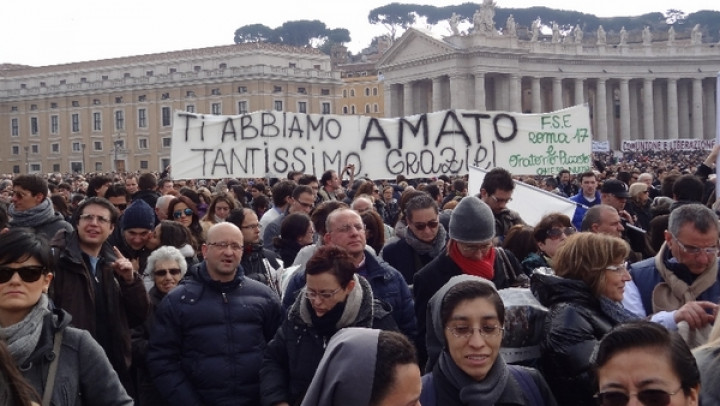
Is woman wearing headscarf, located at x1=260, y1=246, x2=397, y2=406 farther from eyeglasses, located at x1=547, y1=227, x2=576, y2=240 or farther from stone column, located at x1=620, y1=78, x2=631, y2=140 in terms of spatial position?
stone column, located at x1=620, y1=78, x2=631, y2=140

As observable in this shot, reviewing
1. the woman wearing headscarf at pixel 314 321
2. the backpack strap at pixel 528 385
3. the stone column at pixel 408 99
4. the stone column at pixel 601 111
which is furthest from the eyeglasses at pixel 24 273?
the stone column at pixel 601 111

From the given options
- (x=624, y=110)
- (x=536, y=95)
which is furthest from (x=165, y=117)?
(x=624, y=110)

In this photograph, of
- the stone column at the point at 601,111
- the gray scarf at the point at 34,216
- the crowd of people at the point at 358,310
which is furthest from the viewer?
the stone column at the point at 601,111

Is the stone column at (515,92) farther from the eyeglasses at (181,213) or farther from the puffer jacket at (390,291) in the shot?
the puffer jacket at (390,291)

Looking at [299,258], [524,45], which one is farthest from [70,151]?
[299,258]

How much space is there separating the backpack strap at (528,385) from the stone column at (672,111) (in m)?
71.4

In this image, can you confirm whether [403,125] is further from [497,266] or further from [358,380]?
[358,380]

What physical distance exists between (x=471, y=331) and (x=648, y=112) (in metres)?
71.6

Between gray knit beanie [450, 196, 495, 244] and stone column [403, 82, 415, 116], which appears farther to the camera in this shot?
stone column [403, 82, 415, 116]

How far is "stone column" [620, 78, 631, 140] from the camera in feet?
227

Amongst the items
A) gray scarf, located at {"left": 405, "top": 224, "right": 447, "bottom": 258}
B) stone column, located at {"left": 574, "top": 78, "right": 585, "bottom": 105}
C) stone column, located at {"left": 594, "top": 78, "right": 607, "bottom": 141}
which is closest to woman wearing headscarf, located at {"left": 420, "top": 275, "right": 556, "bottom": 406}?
gray scarf, located at {"left": 405, "top": 224, "right": 447, "bottom": 258}

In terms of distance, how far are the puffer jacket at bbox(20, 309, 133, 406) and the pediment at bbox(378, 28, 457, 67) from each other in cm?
6283

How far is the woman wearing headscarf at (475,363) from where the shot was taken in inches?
123

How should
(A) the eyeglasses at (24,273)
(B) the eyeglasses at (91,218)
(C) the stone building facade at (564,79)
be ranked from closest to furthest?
(A) the eyeglasses at (24,273), (B) the eyeglasses at (91,218), (C) the stone building facade at (564,79)
